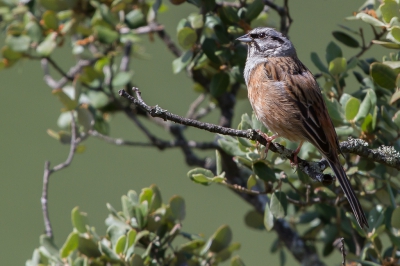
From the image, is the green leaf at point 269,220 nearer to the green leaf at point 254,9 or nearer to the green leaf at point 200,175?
the green leaf at point 200,175

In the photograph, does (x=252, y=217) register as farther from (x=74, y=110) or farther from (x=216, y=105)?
(x=74, y=110)

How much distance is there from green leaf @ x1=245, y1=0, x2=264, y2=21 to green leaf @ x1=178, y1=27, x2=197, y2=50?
28cm

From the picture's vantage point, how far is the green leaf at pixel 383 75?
100 inches

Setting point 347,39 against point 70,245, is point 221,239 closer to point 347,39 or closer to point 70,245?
point 70,245

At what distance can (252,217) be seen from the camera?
328cm

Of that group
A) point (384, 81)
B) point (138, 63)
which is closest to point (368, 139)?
point (384, 81)

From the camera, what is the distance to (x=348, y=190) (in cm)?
242

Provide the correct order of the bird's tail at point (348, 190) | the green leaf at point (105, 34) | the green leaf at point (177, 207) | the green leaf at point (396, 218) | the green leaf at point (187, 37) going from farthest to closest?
1. the green leaf at point (105, 34)
2. the green leaf at point (187, 37)
3. the green leaf at point (177, 207)
4. the green leaf at point (396, 218)
5. the bird's tail at point (348, 190)

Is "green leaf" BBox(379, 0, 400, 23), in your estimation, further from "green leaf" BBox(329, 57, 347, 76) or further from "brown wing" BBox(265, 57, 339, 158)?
"brown wing" BBox(265, 57, 339, 158)

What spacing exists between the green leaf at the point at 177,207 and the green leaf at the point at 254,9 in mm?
959

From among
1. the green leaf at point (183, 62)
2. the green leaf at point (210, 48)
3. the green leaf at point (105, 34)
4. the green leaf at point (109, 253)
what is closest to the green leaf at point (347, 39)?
the green leaf at point (210, 48)

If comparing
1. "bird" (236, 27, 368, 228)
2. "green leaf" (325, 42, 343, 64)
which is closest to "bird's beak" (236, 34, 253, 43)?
"bird" (236, 27, 368, 228)

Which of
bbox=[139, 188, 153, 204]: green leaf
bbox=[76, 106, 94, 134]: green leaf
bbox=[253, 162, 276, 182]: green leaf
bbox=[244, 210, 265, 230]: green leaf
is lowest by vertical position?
bbox=[244, 210, 265, 230]: green leaf

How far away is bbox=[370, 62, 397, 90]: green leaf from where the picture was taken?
2.54m
